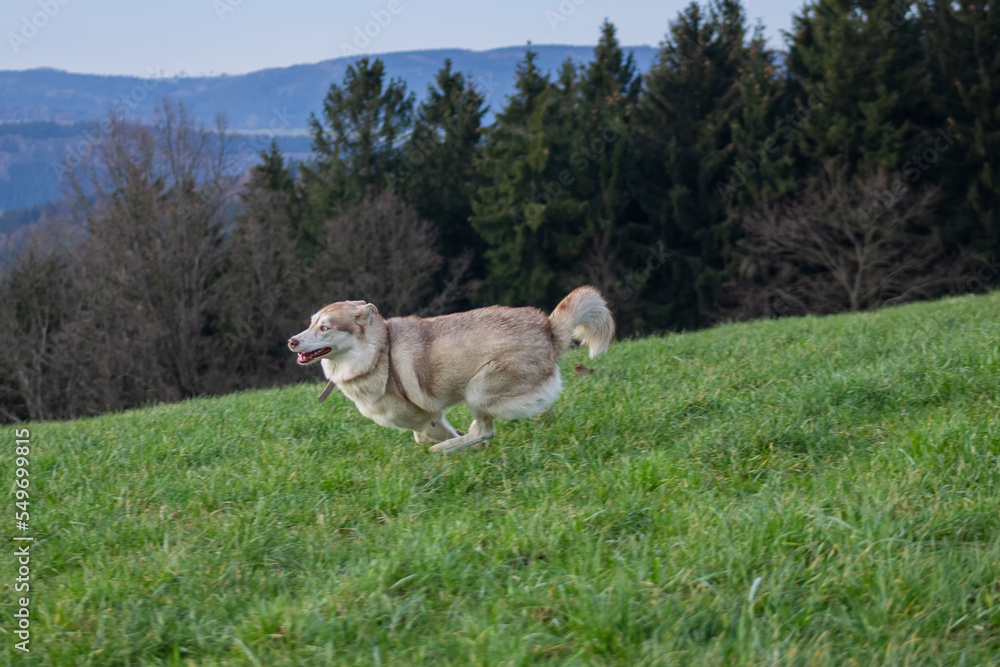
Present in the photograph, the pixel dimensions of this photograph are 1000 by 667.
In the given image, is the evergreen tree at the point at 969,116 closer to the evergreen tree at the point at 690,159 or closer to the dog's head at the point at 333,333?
the evergreen tree at the point at 690,159

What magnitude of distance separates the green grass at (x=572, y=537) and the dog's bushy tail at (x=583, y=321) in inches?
29.0

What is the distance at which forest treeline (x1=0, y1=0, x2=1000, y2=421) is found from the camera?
35.4m

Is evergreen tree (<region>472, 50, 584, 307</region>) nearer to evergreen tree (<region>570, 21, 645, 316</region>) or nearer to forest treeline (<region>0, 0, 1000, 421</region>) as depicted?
forest treeline (<region>0, 0, 1000, 421</region>)

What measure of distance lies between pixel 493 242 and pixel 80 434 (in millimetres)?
38427

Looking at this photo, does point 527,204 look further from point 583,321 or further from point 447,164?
point 583,321

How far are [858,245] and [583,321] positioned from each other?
107 ft

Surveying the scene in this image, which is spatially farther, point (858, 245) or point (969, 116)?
point (969, 116)

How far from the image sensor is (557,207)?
145ft

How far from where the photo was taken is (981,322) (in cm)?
997

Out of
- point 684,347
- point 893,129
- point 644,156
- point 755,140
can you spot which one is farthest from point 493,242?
point 684,347

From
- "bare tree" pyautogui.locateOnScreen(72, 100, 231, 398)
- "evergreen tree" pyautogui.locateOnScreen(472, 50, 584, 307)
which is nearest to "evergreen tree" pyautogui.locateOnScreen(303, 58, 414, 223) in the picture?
"evergreen tree" pyautogui.locateOnScreen(472, 50, 584, 307)

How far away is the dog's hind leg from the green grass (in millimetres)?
187

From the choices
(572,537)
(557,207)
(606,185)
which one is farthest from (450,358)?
(606,185)

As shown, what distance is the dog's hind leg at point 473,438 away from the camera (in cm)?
625
